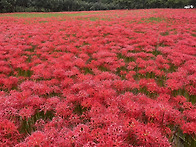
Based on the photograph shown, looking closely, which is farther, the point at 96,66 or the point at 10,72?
the point at 96,66

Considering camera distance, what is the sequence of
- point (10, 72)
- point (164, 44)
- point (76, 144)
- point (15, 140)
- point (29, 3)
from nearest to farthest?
1. point (76, 144)
2. point (15, 140)
3. point (10, 72)
4. point (164, 44)
5. point (29, 3)

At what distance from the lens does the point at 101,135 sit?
1.85 meters

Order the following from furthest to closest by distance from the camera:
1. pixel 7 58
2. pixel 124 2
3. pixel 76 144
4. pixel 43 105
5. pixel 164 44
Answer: pixel 124 2, pixel 164 44, pixel 7 58, pixel 43 105, pixel 76 144

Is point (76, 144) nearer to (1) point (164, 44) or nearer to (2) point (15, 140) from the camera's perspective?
(2) point (15, 140)

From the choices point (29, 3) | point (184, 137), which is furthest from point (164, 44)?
point (29, 3)

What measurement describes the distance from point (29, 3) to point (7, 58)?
157 feet

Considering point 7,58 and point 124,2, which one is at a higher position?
point 124,2

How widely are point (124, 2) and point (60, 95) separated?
6765cm

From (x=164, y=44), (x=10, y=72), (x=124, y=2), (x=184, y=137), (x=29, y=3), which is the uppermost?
(x=124, y=2)

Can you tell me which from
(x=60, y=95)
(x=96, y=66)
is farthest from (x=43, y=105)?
(x=96, y=66)

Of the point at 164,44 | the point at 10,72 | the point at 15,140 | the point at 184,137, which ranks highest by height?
the point at 164,44

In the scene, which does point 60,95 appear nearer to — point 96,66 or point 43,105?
point 43,105

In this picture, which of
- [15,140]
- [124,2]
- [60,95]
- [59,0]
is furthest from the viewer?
[124,2]

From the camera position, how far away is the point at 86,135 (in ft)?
6.20
